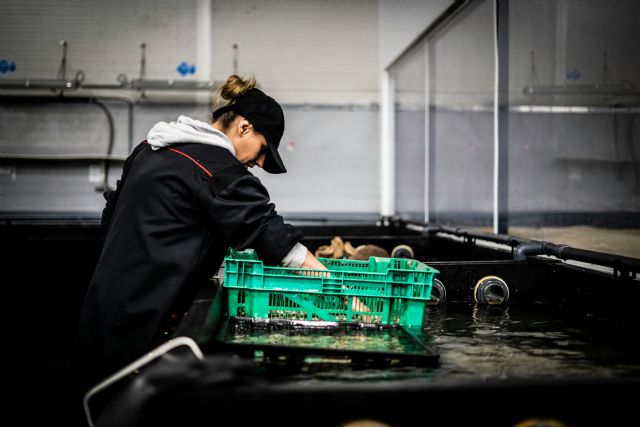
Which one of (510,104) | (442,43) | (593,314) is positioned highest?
(442,43)

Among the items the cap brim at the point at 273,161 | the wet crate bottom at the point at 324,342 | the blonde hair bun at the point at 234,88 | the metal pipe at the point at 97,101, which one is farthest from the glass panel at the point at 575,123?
the metal pipe at the point at 97,101

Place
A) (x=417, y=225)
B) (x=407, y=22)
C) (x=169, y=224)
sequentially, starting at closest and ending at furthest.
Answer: (x=169, y=224)
(x=417, y=225)
(x=407, y=22)

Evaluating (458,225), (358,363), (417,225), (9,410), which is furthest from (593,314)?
(9,410)

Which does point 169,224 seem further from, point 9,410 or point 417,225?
point 417,225

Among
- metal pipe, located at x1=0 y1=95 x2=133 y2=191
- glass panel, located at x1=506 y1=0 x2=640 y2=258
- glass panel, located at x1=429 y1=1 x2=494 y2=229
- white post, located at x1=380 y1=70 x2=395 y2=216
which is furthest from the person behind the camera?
metal pipe, located at x1=0 y1=95 x2=133 y2=191

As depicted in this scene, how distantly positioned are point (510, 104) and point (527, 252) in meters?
1.16

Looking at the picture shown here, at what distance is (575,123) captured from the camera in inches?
108

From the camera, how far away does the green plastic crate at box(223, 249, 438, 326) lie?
5.23 feet

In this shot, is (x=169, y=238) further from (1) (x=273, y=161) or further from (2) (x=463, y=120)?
(2) (x=463, y=120)

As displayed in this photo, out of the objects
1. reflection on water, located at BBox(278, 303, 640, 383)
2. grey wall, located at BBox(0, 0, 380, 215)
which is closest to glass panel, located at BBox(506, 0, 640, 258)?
reflection on water, located at BBox(278, 303, 640, 383)

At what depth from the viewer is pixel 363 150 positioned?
630 cm

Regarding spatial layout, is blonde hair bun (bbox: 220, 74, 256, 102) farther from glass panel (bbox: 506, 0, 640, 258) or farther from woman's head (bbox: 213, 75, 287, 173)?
glass panel (bbox: 506, 0, 640, 258)

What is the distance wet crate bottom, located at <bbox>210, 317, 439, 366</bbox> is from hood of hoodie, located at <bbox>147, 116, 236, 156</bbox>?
20.2 inches

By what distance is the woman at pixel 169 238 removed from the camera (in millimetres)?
1607
